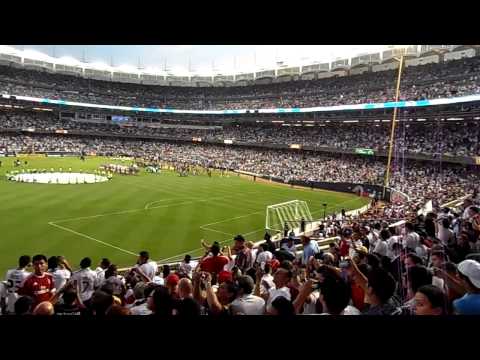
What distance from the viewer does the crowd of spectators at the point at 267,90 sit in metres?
47.1

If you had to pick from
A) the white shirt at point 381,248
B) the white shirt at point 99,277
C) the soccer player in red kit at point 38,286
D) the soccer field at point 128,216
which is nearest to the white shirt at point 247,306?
the soccer player in red kit at point 38,286

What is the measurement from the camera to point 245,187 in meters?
42.5

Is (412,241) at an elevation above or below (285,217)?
above

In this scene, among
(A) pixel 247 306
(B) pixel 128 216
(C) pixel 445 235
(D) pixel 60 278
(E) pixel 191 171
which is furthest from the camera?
(E) pixel 191 171

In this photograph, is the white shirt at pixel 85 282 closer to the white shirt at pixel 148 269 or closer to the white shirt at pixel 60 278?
the white shirt at pixel 60 278

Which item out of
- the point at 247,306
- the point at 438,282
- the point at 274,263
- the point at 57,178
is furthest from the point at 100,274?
the point at 57,178

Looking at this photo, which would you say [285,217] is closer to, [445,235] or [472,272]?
[445,235]

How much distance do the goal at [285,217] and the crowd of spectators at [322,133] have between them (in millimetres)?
24184

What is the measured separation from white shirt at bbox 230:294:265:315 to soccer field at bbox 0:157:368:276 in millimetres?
12452

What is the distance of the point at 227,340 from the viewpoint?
3.07m

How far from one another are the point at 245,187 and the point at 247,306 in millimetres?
38087

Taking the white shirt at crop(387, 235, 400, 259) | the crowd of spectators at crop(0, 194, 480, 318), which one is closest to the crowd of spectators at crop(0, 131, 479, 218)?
the white shirt at crop(387, 235, 400, 259)

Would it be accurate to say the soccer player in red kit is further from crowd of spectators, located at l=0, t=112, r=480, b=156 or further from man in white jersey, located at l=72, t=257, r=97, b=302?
crowd of spectators, located at l=0, t=112, r=480, b=156
